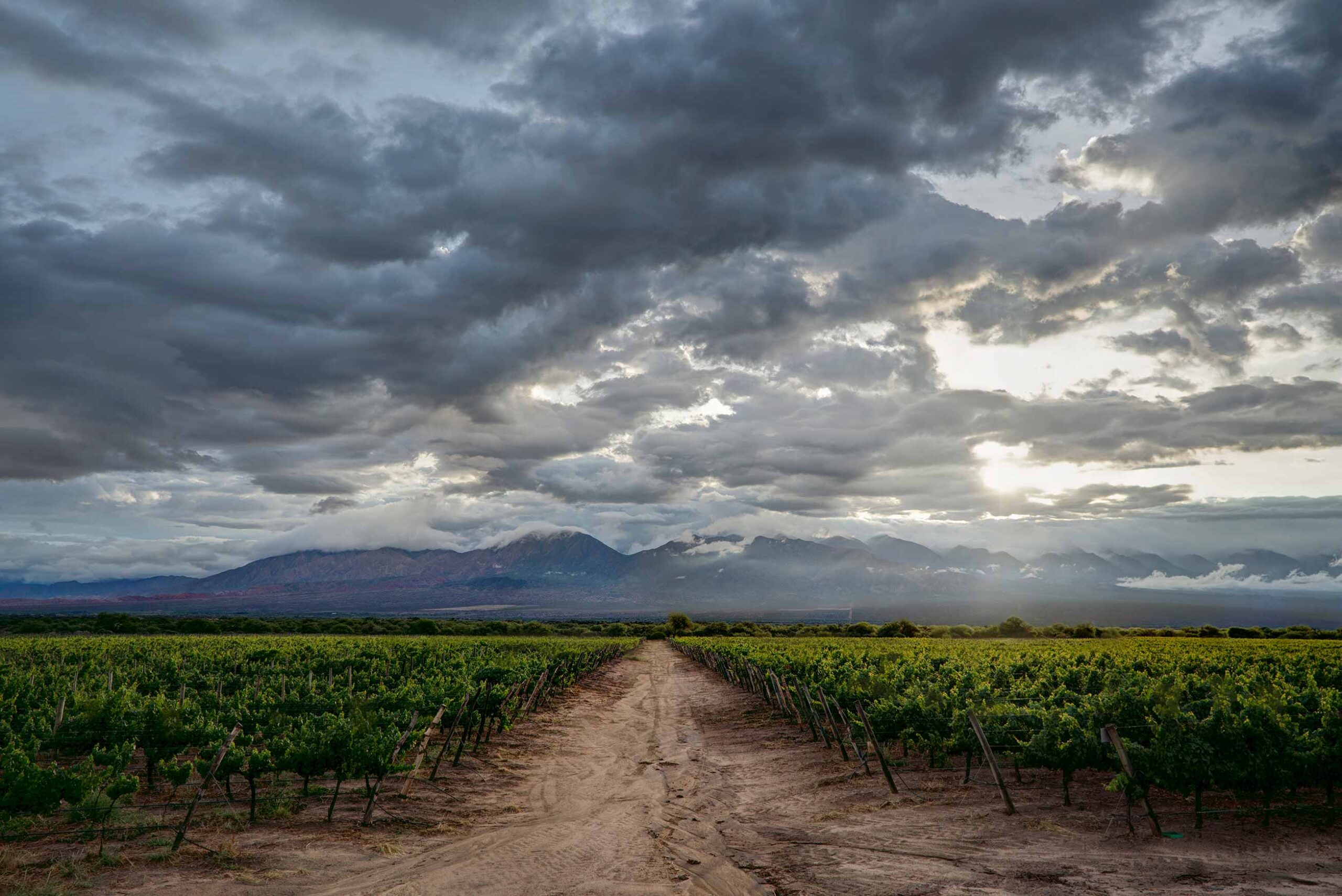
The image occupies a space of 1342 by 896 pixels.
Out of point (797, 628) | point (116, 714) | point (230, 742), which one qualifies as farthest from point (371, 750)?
point (797, 628)

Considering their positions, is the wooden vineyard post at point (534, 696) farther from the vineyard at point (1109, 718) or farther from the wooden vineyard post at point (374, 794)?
the wooden vineyard post at point (374, 794)

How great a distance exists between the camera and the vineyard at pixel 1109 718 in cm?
1259

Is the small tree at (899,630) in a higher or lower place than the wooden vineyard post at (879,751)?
lower

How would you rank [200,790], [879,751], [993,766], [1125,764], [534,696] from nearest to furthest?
[200,790] < [1125,764] < [993,766] < [879,751] < [534,696]

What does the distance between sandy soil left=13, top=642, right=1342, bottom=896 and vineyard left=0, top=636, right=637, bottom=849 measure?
46.4 inches

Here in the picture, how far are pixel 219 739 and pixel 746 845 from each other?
11.7 meters

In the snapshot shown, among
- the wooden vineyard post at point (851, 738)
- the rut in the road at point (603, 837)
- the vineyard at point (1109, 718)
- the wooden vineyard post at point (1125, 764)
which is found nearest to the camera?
the rut in the road at point (603, 837)

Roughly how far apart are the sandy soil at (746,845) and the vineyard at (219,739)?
118 cm

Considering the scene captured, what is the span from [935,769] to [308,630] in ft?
366

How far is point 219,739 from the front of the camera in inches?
642

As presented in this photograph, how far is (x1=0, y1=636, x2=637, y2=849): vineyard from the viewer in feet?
43.8

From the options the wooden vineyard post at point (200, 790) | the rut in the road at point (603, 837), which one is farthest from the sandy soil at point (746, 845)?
the wooden vineyard post at point (200, 790)

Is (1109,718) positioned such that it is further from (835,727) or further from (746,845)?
(746,845)

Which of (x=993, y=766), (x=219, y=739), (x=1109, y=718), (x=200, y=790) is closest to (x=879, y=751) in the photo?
(x=993, y=766)
